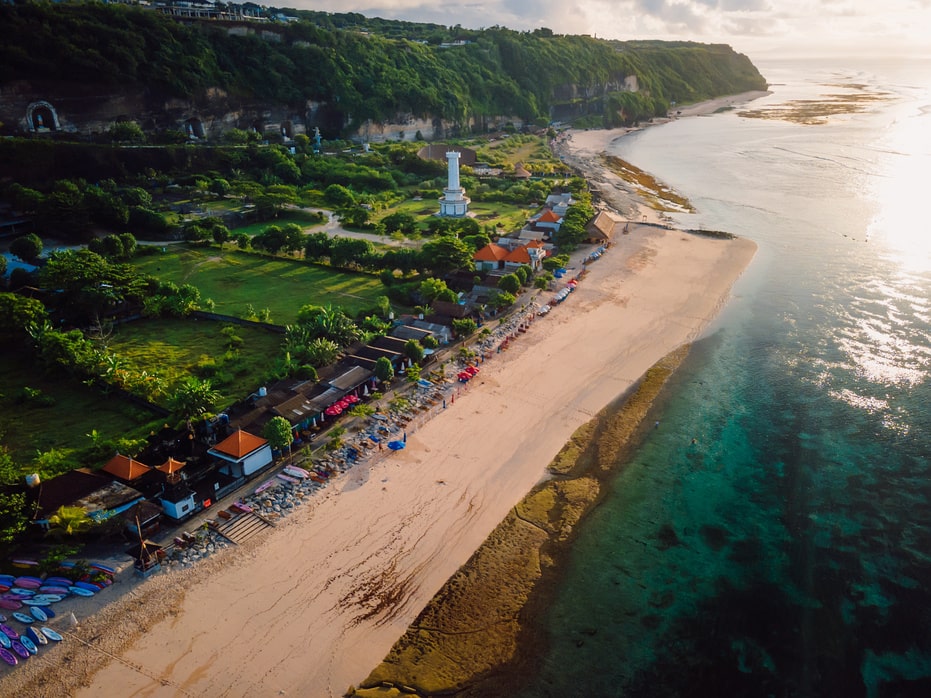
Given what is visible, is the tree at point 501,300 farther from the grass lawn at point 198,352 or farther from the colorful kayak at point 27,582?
the colorful kayak at point 27,582

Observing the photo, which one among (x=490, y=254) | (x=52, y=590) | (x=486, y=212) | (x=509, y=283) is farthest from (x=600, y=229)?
(x=52, y=590)

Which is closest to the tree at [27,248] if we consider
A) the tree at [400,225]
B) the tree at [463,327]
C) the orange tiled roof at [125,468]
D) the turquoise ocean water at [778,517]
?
the tree at [400,225]

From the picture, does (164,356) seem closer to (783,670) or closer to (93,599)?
(93,599)

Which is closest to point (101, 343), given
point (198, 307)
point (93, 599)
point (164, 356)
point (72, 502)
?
point (164, 356)

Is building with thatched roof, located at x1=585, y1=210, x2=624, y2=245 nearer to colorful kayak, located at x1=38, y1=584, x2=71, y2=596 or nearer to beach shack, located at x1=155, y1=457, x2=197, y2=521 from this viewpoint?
beach shack, located at x1=155, y1=457, x2=197, y2=521

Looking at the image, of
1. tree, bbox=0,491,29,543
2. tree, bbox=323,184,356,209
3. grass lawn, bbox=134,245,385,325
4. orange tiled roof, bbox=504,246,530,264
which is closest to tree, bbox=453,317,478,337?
grass lawn, bbox=134,245,385,325
